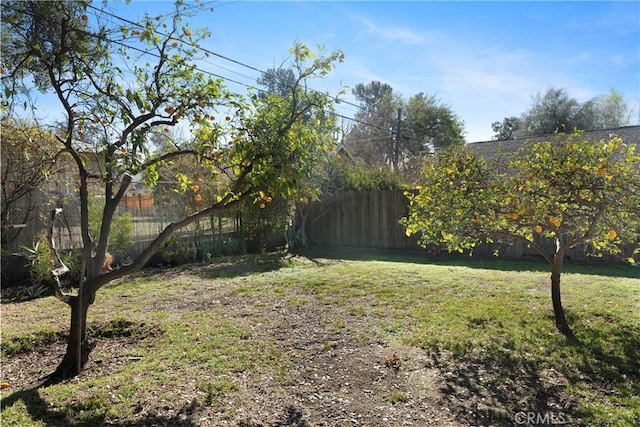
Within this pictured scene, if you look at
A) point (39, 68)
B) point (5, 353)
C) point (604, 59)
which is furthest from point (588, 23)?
point (5, 353)

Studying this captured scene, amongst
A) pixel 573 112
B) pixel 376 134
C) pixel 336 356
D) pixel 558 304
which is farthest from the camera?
pixel 376 134

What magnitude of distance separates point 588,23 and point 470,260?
5.23m

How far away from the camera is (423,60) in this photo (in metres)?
9.24

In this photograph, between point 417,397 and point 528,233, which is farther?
point 528,233

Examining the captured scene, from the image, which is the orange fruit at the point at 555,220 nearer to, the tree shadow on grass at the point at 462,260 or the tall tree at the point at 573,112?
the tree shadow on grass at the point at 462,260

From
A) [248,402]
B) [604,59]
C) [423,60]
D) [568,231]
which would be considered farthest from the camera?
[423,60]

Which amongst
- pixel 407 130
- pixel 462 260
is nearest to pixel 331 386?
pixel 462 260

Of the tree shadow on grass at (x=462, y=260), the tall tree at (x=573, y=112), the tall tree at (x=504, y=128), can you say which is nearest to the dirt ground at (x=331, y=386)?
the tree shadow on grass at (x=462, y=260)

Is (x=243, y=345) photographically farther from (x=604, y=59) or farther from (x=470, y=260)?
(x=604, y=59)

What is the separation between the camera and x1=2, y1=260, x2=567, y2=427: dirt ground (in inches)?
106

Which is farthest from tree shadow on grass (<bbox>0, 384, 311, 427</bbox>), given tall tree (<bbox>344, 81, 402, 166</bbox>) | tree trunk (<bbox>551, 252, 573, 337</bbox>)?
tall tree (<bbox>344, 81, 402, 166</bbox>)

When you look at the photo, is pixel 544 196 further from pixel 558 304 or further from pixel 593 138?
pixel 593 138

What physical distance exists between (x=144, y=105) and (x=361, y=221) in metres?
9.04

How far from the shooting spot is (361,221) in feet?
39.4
